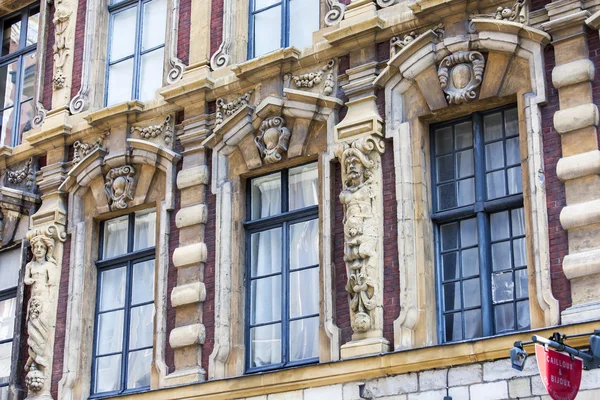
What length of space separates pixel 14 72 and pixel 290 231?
24.1 feet

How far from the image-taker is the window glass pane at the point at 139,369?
1647 centimetres

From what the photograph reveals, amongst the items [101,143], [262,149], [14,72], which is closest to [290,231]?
[262,149]

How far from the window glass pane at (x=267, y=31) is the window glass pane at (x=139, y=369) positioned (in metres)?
4.53

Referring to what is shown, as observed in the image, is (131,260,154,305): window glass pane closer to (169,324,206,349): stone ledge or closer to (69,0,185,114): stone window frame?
(169,324,206,349): stone ledge

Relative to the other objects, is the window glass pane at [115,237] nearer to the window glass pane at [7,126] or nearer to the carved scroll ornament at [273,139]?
the carved scroll ornament at [273,139]

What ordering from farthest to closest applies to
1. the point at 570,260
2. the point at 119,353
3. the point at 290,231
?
the point at 119,353
the point at 290,231
the point at 570,260

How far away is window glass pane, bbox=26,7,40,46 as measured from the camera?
20.6 meters

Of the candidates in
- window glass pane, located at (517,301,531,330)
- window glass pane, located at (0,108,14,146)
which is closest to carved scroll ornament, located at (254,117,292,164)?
window glass pane, located at (517,301,531,330)

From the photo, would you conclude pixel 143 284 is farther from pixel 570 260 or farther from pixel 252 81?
pixel 570 260

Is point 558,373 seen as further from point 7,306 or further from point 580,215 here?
point 7,306

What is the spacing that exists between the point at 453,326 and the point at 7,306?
7952 mm

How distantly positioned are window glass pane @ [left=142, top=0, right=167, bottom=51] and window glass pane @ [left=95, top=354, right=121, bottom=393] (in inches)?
193

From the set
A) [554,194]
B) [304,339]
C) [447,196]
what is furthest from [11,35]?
[554,194]

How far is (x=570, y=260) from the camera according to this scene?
1269 cm
